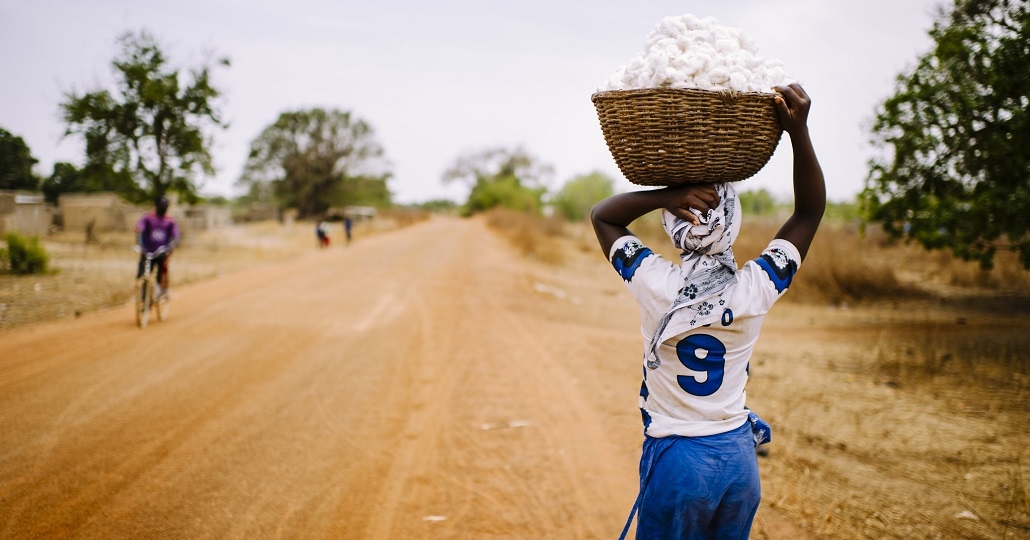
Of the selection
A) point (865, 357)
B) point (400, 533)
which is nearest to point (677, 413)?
point (400, 533)

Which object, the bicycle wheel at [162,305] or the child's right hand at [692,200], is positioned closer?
the child's right hand at [692,200]

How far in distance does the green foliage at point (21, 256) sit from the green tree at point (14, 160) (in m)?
1.23

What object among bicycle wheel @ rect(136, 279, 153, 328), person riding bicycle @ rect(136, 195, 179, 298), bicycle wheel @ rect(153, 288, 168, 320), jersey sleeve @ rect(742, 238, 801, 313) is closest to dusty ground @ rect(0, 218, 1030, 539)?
bicycle wheel @ rect(136, 279, 153, 328)

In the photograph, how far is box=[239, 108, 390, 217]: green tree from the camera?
54844mm

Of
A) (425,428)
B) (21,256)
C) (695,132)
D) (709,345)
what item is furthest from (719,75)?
(21,256)

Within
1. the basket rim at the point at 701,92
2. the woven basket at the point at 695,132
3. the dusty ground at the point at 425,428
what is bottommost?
the dusty ground at the point at 425,428

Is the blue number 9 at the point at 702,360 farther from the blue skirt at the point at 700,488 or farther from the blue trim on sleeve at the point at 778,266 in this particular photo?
the blue trim on sleeve at the point at 778,266

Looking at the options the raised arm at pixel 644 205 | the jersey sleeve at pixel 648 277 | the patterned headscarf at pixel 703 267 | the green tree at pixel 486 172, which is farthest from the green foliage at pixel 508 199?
the patterned headscarf at pixel 703 267

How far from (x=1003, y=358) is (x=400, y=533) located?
7896 mm

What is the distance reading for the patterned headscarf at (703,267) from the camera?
6.05 ft

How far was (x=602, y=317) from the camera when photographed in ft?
38.2

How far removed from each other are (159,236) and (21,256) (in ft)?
18.3

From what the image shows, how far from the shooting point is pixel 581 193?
57.9 meters

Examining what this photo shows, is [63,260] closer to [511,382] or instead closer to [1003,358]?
[511,382]
